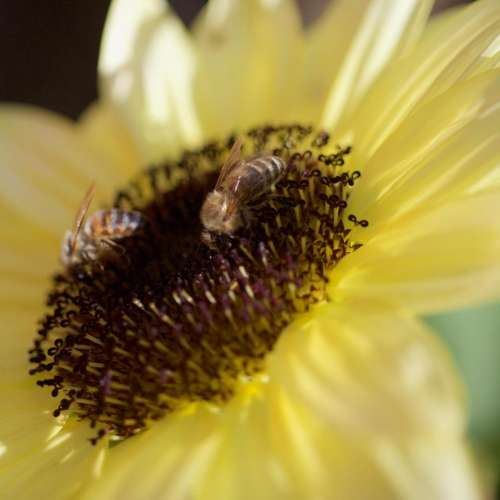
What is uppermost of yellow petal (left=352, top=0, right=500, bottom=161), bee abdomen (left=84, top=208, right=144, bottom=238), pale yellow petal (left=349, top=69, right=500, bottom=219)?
bee abdomen (left=84, top=208, right=144, bottom=238)

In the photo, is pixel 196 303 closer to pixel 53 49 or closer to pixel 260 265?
pixel 260 265

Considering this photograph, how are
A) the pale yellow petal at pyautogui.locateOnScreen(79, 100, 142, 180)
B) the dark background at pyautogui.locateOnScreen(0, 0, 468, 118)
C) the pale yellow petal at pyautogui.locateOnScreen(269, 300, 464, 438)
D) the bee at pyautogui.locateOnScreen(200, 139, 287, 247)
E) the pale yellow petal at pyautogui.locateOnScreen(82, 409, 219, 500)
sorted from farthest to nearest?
the dark background at pyautogui.locateOnScreen(0, 0, 468, 118)
the pale yellow petal at pyautogui.locateOnScreen(79, 100, 142, 180)
the bee at pyautogui.locateOnScreen(200, 139, 287, 247)
the pale yellow petal at pyautogui.locateOnScreen(82, 409, 219, 500)
the pale yellow petal at pyautogui.locateOnScreen(269, 300, 464, 438)

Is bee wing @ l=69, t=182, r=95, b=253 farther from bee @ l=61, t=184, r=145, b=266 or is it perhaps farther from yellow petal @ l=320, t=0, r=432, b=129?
yellow petal @ l=320, t=0, r=432, b=129

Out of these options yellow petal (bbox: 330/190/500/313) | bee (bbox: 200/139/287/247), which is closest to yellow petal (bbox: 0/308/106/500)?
bee (bbox: 200/139/287/247)

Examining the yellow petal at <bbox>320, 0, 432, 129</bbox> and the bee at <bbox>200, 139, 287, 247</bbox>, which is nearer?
the bee at <bbox>200, 139, 287, 247</bbox>

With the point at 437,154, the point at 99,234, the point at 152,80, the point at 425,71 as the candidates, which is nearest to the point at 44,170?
the point at 152,80

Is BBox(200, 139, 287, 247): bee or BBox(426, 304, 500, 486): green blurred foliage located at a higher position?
BBox(200, 139, 287, 247): bee

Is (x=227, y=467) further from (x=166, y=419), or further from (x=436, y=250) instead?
(x=436, y=250)

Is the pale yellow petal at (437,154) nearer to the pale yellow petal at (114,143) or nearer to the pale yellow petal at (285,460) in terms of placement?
the pale yellow petal at (285,460)
